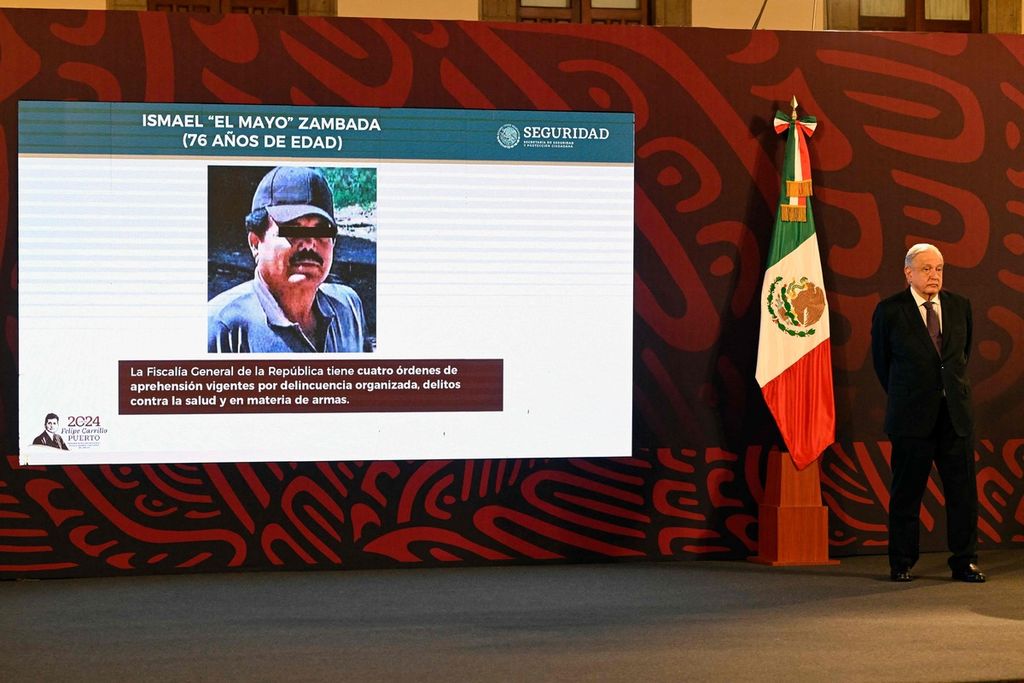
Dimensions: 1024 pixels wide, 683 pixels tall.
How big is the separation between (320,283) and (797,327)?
2.39 m

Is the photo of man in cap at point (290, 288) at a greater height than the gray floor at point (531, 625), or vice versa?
the photo of man in cap at point (290, 288)

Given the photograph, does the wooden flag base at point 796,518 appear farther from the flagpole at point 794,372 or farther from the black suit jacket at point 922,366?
the black suit jacket at point 922,366

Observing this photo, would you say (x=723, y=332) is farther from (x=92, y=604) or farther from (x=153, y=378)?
(x=92, y=604)

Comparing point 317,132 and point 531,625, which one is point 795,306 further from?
point 317,132

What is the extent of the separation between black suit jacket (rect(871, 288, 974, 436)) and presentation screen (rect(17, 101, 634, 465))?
1346 mm

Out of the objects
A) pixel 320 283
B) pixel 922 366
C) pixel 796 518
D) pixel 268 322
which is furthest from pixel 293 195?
pixel 922 366

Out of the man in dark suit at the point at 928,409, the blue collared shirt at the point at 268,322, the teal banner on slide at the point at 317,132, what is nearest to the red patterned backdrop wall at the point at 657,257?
the teal banner on slide at the point at 317,132

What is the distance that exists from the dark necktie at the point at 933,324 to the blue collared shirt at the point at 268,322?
8.86 feet

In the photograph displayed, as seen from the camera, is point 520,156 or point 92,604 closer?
point 92,604

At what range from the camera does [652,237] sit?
6.99 meters

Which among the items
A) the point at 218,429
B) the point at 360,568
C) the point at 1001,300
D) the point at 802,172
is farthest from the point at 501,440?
the point at 1001,300

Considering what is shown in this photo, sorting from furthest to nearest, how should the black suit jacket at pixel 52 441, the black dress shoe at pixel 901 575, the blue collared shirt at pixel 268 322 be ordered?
the blue collared shirt at pixel 268 322 → the black suit jacket at pixel 52 441 → the black dress shoe at pixel 901 575

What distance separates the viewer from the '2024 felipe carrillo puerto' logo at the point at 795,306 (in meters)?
6.90

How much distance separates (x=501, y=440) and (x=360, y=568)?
0.94 m
